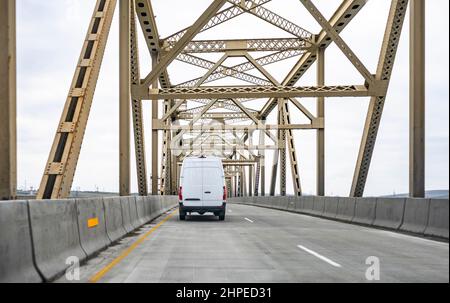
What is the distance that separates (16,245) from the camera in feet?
20.6

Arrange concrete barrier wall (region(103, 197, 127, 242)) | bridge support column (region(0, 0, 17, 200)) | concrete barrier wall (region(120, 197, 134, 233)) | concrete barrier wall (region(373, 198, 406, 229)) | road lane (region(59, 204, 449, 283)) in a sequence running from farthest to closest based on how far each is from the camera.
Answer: concrete barrier wall (region(373, 198, 406, 229)), concrete barrier wall (region(120, 197, 134, 233)), concrete barrier wall (region(103, 197, 127, 242)), bridge support column (region(0, 0, 17, 200)), road lane (region(59, 204, 449, 283))

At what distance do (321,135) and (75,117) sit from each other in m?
20.5

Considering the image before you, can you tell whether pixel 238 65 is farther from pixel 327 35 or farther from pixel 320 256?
pixel 320 256

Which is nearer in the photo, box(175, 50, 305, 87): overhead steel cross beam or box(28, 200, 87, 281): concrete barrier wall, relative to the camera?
box(28, 200, 87, 281): concrete barrier wall

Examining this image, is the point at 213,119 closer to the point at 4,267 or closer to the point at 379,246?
the point at 379,246

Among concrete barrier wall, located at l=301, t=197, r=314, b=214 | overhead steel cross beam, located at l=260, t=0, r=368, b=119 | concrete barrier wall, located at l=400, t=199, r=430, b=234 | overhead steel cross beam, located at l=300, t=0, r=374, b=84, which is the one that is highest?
overhead steel cross beam, located at l=260, t=0, r=368, b=119

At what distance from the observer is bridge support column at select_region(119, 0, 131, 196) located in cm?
2116

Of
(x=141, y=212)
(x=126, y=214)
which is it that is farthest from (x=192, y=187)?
(x=126, y=214)

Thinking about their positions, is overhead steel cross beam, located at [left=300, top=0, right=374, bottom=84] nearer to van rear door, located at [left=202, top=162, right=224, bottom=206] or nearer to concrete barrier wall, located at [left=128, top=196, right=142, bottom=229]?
van rear door, located at [left=202, top=162, right=224, bottom=206]

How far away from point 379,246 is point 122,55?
15008 mm

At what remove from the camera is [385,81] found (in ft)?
78.3

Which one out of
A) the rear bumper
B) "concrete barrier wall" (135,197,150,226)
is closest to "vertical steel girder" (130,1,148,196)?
the rear bumper

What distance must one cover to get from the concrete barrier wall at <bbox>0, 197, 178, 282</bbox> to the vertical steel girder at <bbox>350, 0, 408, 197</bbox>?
51.1 ft

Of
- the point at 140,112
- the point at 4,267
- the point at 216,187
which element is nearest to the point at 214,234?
the point at 216,187
